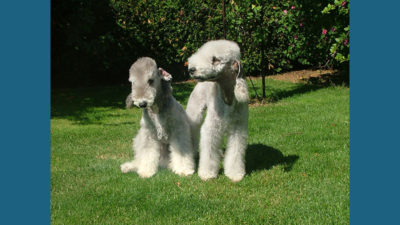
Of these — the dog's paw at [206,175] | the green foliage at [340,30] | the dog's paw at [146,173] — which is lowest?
the dog's paw at [146,173]

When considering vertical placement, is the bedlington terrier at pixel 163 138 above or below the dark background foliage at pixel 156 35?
below

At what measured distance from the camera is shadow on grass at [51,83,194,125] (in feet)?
10.8

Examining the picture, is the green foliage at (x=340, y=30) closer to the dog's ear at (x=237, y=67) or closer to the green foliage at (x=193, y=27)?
the green foliage at (x=193, y=27)

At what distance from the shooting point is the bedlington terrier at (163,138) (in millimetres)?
3080

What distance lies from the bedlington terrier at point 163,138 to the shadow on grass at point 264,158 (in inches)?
22.5

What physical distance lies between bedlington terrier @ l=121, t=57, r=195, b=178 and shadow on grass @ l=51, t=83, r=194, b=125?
1.24ft

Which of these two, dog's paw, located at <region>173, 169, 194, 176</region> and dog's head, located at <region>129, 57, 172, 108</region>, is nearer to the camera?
dog's head, located at <region>129, 57, 172, 108</region>

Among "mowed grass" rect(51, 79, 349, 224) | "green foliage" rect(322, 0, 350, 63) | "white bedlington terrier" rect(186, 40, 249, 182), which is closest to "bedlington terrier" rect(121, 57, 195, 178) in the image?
"mowed grass" rect(51, 79, 349, 224)

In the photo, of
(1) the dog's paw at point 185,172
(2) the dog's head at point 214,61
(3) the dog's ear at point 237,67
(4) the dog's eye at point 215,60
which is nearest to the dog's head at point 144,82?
(2) the dog's head at point 214,61

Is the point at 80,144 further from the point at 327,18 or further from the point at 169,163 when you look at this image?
the point at 327,18

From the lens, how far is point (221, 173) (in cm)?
329

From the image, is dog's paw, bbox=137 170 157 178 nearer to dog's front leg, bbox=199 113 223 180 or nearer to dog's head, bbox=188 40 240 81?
dog's front leg, bbox=199 113 223 180

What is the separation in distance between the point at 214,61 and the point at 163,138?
2.90 ft

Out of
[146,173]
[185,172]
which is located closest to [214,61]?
[185,172]
